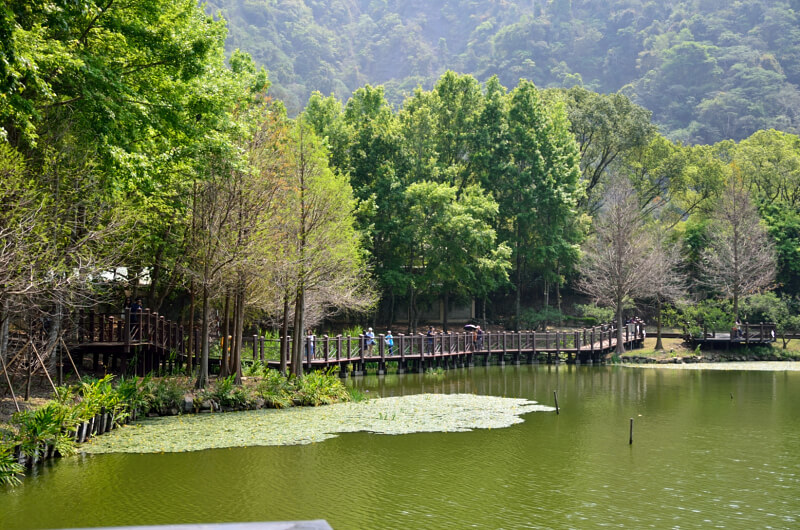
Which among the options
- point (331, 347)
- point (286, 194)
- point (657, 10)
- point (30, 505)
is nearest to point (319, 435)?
point (30, 505)

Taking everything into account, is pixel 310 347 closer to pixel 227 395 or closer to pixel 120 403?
pixel 227 395

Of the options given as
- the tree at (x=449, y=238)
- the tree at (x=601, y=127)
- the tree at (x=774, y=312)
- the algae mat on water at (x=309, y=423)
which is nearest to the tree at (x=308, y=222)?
the algae mat on water at (x=309, y=423)

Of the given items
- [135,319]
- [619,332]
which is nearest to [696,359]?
[619,332]

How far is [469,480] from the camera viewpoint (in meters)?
11.7

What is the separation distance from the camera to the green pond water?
9.76m

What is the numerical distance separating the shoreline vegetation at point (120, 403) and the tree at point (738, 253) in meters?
27.0

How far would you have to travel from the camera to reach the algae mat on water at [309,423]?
1408cm

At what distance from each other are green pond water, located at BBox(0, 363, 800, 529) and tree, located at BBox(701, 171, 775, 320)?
78.2ft

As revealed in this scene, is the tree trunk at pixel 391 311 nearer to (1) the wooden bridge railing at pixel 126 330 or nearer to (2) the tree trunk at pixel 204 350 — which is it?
(1) the wooden bridge railing at pixel 126 330

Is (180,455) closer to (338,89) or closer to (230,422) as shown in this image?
(230,422)

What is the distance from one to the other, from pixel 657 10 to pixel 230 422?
363 ft

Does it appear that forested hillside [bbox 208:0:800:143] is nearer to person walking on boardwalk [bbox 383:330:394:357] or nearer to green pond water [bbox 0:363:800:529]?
person walking on boardwalk [bbox 383:330:394:357]

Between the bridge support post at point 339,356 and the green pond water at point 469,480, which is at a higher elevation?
A: the bridge support post at point 339,356

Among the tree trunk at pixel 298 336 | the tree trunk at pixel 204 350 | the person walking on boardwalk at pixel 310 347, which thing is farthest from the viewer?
the person walking on boardwalk at pixel 310 347
